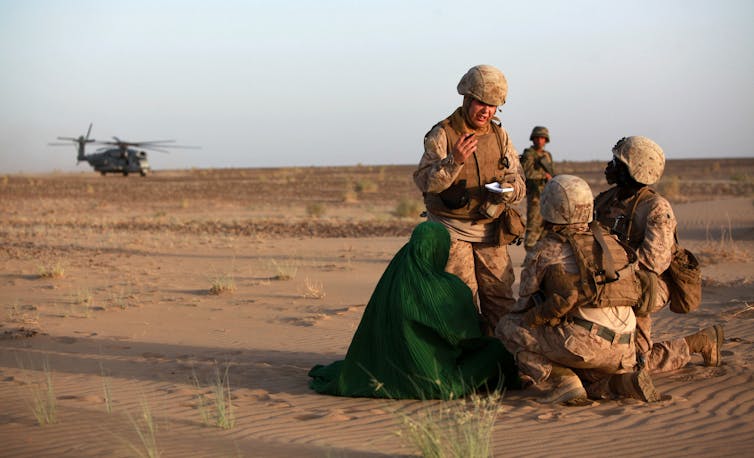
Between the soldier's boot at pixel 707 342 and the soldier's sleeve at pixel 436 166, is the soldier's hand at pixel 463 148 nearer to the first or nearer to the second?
the soldier's sleeve at pixel 436 166

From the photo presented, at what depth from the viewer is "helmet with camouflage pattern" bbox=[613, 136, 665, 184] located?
18.3 ft

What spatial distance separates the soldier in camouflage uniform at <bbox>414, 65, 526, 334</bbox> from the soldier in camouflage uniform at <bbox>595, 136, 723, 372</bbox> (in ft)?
2.37

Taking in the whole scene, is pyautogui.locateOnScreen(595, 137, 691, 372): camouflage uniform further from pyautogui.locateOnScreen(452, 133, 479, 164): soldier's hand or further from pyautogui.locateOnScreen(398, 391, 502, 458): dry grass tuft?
pyautogui.locateOnScreen(398, 391, 502, 458): dry grass tuft

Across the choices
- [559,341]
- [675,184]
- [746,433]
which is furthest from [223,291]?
[675,184]

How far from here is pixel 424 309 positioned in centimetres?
542

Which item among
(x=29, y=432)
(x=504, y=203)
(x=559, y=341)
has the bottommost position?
(x=29, y=432)

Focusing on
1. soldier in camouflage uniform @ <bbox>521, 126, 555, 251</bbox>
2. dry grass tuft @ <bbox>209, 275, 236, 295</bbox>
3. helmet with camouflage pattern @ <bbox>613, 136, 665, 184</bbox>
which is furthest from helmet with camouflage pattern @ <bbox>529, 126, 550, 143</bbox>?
helmet with camouflage pattern @ <bbox>613, 136, 665, 184</bbox>

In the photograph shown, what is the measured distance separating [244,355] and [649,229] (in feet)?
12.5

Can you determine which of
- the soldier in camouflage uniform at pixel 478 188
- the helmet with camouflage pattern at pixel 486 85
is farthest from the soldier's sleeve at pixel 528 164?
the helmet with camouflage pattern at pixel 486 85

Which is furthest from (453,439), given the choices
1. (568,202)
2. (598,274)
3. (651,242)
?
(651,242)

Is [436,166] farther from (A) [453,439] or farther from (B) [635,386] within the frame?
(A) [453,439]

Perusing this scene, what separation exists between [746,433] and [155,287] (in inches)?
344

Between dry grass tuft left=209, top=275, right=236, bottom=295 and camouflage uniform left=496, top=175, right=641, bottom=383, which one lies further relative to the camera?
dry grass tuft left=209, top=275, right=236, bottom=295

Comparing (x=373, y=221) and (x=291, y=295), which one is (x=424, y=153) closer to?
(x=291, y=295)
